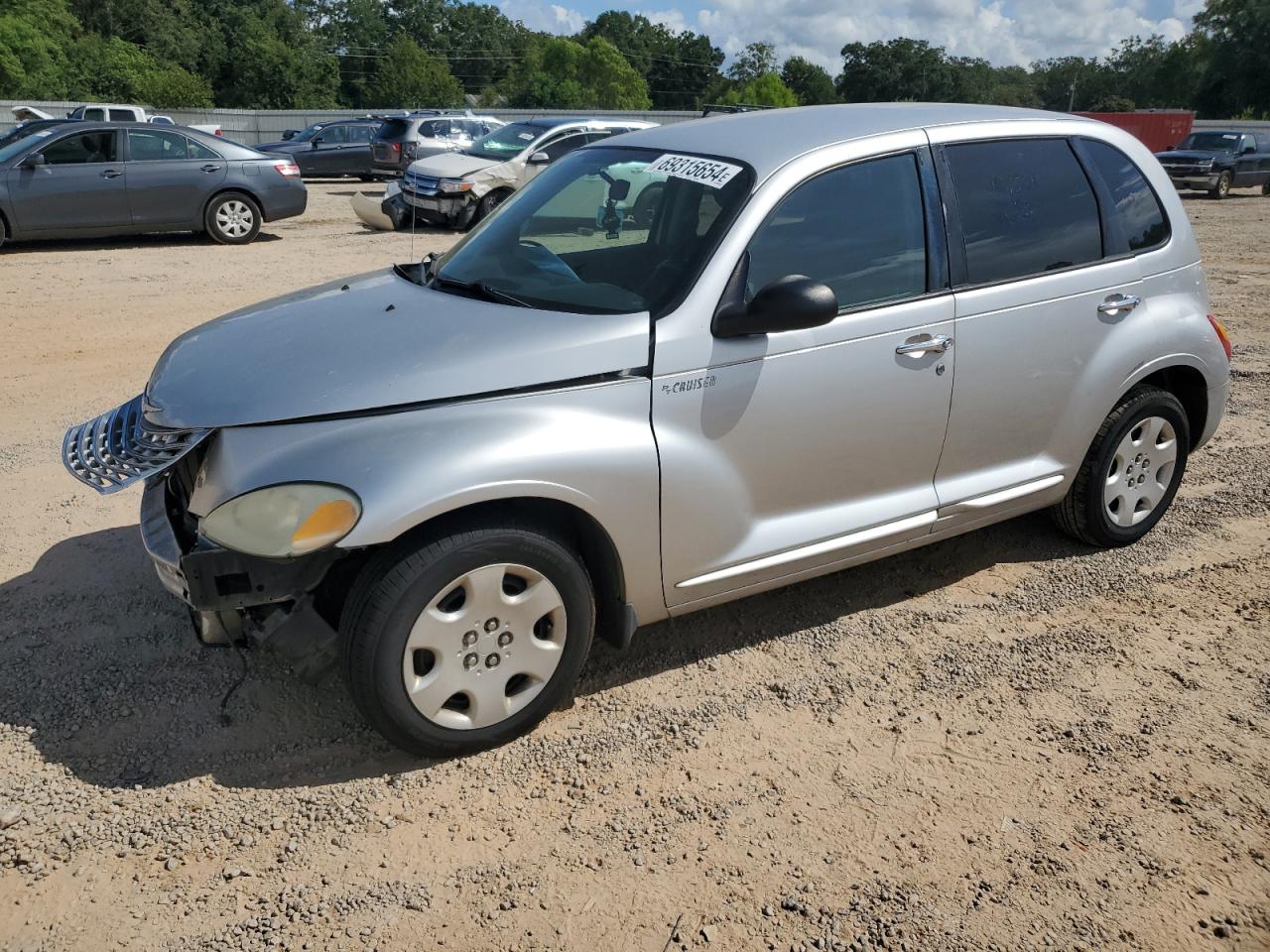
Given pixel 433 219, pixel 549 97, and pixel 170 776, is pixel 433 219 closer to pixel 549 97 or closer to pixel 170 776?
pixel 170 776

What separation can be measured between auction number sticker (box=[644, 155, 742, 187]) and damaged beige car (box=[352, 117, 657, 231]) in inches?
427

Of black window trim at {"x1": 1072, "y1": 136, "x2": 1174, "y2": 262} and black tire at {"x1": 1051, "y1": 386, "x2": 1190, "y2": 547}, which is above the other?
black window trim at {"x1": 1072, "y1": 136, "x2": 1174, "y2": 262}

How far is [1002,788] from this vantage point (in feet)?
10.5

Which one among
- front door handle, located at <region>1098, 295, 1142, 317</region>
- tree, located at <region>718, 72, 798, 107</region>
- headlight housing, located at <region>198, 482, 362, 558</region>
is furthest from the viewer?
tree, located at <region>718, 72, 798, 107</region>

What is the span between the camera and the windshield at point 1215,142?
24672 mm

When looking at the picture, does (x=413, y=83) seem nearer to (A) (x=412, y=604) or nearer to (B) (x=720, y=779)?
(A) (x=412, y=604)

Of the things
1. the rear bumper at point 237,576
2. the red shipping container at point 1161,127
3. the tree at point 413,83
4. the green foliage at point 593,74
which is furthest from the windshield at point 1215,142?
the green foliage at point 593,74

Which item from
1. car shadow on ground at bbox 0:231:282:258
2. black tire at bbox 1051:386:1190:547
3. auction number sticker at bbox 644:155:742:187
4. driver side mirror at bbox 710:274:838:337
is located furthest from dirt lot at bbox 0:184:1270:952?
car shadow on ground at bbox 0:231:282:258

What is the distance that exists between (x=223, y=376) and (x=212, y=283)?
8.37m

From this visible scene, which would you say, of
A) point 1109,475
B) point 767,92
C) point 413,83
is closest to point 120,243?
point 1109,475

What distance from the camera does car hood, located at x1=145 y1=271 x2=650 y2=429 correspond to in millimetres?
3111

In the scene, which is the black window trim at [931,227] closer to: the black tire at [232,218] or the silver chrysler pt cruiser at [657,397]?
the silver chrysler pt cruiser at [657,397]

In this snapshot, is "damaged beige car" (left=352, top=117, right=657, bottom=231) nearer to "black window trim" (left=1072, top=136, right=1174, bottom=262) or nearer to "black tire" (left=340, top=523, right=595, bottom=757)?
"black window trim" (left=1072, top=136, right=1174, bottom=262)

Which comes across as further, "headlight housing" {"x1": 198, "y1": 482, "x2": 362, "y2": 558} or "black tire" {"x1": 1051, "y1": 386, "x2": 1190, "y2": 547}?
"black tire" {"x1": 1051, "y1": 386, "x2": 1190, "y2": 547}
